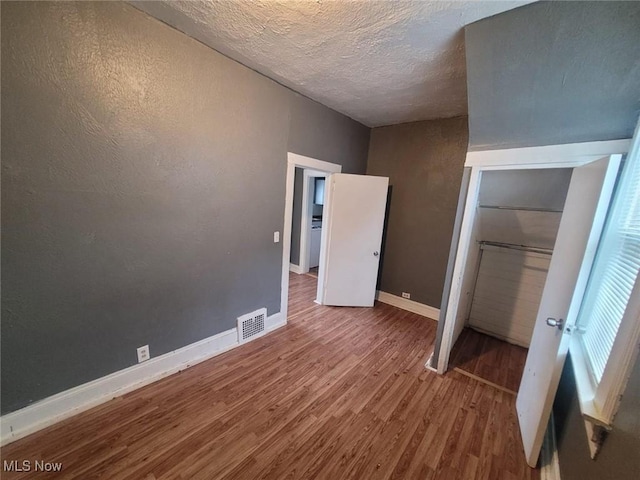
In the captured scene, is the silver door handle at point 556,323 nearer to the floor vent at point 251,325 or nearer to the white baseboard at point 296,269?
the floor vent at point 251,325

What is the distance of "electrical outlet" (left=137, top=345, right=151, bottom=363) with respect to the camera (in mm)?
1778

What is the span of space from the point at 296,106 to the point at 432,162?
72.5 inches

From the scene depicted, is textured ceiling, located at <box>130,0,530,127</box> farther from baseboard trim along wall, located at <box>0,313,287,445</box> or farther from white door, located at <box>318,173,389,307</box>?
baseboard trim along wall, located at <box>0,313,287,445</box>

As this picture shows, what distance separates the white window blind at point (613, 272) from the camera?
108 centimetres

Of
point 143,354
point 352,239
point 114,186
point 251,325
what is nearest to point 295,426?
point 251,325

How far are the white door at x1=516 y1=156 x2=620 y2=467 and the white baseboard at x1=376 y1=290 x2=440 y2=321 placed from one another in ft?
5.27

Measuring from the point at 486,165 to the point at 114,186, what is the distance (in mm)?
2622

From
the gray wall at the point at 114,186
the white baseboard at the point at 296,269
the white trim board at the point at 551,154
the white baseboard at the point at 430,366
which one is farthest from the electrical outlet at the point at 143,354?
the white baseboard at the point at 296,269

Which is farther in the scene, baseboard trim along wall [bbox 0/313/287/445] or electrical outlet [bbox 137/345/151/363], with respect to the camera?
electrical outlet [bbox 137/345/151/363]

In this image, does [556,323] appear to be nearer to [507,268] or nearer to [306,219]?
[507,268]

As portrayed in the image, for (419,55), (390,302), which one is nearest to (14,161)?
(419,55)

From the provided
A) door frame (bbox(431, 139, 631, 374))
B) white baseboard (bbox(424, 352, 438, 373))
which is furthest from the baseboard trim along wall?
door frame (bbox(431, 139, 631, 374))

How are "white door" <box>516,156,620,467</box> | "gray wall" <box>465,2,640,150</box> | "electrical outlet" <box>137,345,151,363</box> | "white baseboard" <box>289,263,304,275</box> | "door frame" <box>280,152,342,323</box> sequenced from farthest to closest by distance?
"white baseboard" <box>289,263,304,275</box> < "door frame" <box>280,152,342,323</box> < "electrical outlet" <box>137,345,151,363</box> < "white door" <box>516,156,620,467</box> < "gray wall" <box>465,2,640,150</box>

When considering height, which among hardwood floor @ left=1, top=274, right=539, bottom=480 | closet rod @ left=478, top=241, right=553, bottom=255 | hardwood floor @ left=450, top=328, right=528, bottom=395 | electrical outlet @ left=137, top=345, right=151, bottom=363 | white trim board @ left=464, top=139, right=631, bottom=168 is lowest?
hardwood floor @ left=1, top=274, right=539, bottom=480
